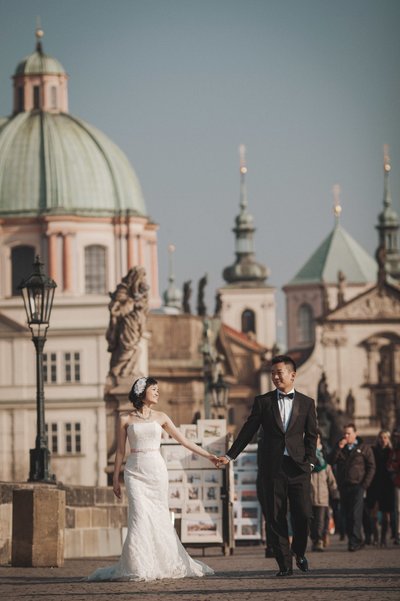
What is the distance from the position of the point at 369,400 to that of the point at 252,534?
93.4 m

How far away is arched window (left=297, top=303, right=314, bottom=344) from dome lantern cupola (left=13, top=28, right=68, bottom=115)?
81.6m

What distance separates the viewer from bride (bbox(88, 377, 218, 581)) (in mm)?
18469

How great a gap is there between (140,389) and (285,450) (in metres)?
1.45

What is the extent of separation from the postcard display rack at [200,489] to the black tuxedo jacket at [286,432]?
6225 mm

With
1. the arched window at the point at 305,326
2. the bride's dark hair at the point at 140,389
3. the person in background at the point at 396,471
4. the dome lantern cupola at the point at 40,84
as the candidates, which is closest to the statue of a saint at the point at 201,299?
the dome lantern cupola at the point at 40,84

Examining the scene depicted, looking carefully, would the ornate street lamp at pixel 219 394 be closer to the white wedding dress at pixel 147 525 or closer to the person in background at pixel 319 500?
the person in background at pixel 319 500

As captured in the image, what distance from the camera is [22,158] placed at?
92.9 meters

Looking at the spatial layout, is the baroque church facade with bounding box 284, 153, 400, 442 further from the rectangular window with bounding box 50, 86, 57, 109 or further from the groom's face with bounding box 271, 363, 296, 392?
the groom's face with bounding box 271, 363, 296, 392

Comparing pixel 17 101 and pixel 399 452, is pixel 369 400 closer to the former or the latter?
pixel 17 101

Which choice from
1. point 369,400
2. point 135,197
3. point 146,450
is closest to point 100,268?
point 135,197

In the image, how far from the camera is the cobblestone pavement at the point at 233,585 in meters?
16.4

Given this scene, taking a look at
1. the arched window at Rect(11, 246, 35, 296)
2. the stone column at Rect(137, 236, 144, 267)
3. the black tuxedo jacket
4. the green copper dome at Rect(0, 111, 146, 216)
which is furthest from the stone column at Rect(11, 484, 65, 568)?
the green copper dome at Rect(0, 111, 146, 216)

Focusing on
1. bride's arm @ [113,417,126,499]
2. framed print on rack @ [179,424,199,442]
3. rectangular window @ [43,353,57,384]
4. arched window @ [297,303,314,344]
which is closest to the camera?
bride's arm @ [113,417,126,499]

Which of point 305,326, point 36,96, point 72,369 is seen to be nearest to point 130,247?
point 36,96
